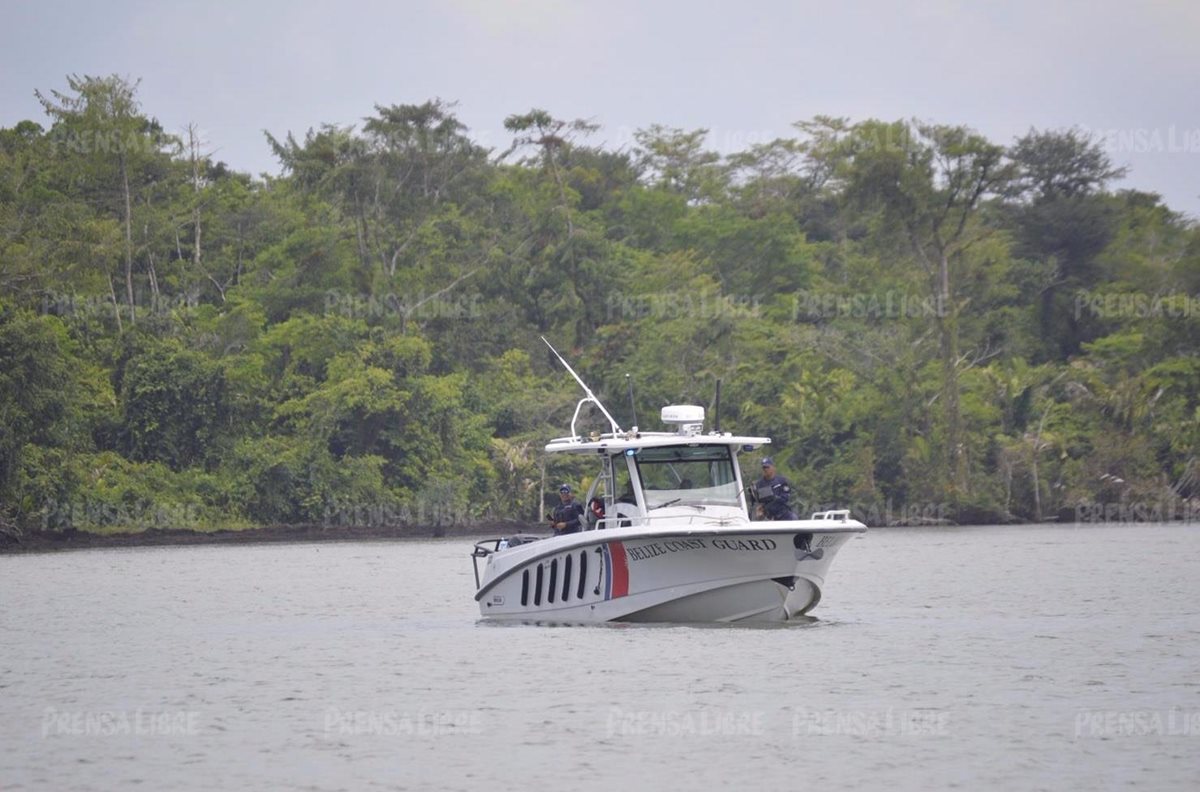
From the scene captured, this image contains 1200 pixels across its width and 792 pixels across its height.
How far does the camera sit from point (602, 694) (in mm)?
19969

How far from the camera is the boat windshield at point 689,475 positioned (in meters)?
24.9

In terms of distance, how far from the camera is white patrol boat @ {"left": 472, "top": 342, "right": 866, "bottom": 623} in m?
23.5

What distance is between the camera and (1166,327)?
65.9 metres

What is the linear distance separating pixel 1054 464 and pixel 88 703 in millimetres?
48520

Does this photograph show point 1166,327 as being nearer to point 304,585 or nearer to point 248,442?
point 248,442
